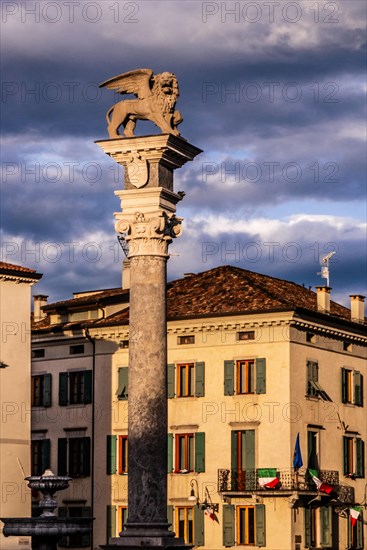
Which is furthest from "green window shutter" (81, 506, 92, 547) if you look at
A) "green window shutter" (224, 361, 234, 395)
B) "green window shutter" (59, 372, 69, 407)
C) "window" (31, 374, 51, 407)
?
"green window shutter" (224, 361, 234, 395)

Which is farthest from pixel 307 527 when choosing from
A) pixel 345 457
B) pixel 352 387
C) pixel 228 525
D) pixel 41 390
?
pixel 41 390

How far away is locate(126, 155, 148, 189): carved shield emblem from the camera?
2800 cm

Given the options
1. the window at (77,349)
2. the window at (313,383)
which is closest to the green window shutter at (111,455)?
the window at (77,349)

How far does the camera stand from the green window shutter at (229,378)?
59.4m

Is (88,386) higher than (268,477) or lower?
higher

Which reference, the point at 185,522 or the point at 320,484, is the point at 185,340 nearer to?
the point at 185,522

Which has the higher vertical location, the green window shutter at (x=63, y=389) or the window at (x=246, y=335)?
the window at (x=246, y=335)

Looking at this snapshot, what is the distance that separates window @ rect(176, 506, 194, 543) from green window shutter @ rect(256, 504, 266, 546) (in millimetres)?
3005

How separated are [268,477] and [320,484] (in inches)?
81.1

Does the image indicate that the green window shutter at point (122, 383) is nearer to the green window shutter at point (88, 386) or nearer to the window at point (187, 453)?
the green window shutter at point (88, 386)

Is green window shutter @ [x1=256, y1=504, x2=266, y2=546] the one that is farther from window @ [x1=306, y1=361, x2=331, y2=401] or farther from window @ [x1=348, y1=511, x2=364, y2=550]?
window @ [x1=348, y1=511, x2=364, y2=550]

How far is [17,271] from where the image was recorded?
5459 cm

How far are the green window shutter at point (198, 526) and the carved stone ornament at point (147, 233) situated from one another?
32.6 m

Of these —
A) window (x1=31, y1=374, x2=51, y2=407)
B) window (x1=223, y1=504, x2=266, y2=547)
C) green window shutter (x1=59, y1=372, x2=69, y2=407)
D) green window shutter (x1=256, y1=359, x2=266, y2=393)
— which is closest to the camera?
window (x1=223, y1=504, x2=266, y2=547)
